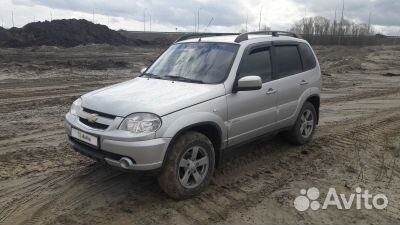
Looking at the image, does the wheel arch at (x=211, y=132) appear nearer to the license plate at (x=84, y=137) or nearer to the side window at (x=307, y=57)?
the license plate at (x=84, y=137)

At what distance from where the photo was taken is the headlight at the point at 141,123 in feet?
14.8

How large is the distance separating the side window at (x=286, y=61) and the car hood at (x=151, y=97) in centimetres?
147

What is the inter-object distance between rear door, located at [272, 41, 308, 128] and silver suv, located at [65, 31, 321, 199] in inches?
0.6

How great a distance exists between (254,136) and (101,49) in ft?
99.0

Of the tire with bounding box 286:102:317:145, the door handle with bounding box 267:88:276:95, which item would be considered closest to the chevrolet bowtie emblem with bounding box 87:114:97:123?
the door handle with bounding box 267:88:276:95

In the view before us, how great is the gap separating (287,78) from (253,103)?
3.60 ft

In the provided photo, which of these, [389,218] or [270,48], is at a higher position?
[270,48]

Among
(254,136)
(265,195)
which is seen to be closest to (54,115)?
(254,136)

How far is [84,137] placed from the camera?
4887mm

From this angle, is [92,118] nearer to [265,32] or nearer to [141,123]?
[141,123]

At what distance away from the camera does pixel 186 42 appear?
6.40 metres

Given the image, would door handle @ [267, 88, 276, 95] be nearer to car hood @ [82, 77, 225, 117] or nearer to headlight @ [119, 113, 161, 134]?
car hood @ [82, 77, 225, 117]

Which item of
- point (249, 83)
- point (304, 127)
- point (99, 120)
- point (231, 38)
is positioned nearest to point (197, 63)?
point (231, 38)

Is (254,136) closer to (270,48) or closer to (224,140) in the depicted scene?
(224,140)
